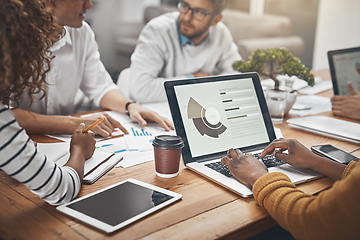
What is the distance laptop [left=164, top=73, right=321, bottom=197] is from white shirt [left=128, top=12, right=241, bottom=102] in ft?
2.39

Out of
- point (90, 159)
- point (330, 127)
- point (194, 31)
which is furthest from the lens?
point (194, 31)

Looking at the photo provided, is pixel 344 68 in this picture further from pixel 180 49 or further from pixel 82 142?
pixel 82 142

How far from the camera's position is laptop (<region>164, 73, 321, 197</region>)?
3.03 feet

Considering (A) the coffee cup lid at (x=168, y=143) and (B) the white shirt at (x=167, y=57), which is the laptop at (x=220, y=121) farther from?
(B) the white shirt at (x=167, y=57)

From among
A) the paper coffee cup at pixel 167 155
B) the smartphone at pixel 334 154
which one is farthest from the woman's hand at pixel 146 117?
the smartphone at pixel 334 154

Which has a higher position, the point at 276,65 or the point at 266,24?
the point at 266,24

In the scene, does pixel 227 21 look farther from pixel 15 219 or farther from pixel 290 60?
pixel 15 219

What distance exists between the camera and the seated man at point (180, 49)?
1856 millimetres

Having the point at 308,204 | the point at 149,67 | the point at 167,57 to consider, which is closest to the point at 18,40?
the point at 308,204

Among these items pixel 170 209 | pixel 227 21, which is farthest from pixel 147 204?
pixel 227 21

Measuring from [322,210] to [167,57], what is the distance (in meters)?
1.59

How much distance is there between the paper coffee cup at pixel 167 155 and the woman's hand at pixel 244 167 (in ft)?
0.46

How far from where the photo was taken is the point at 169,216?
2.25ft

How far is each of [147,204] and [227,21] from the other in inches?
164
